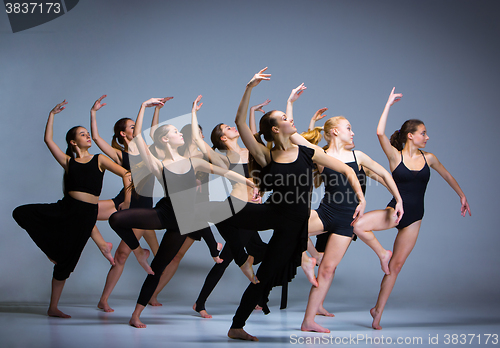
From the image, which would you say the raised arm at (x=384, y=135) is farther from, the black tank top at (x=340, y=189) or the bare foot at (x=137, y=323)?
the bare foot at (x=137, y=323)

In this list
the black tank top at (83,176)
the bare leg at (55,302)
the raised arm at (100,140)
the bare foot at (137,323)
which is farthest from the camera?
the raised arm at (100,140)

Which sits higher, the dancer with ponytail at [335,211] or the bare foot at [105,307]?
the dancer with ponytail at [335,211]

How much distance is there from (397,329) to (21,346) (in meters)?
3.17

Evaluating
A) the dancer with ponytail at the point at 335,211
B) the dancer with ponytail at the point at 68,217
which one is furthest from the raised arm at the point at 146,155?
the dancer with ponytail at the point at 335,211

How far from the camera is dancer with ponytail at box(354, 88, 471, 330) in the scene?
438 cm

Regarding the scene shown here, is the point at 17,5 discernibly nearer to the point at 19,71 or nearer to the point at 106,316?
the point at 19,71

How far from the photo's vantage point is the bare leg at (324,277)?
4.14 m

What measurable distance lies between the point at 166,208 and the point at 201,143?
2.58 feet

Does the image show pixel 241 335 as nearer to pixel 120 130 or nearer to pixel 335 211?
pixel 335 211

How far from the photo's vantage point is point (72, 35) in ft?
23.8

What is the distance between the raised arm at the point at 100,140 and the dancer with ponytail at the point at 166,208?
1086 mm

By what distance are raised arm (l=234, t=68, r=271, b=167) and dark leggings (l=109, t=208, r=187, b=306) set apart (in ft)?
3.72

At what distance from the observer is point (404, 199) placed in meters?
4.48

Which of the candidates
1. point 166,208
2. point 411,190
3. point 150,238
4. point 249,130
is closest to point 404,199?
point 411,190
